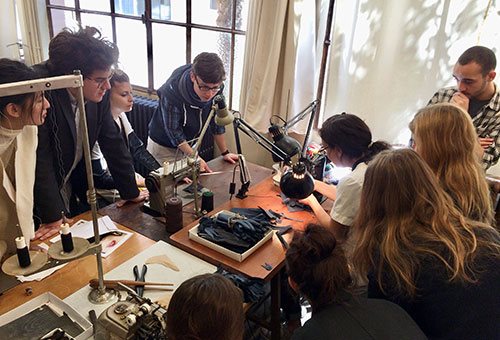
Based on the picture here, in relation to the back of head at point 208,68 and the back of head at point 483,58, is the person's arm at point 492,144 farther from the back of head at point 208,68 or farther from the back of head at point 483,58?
the back of head at point 208,68

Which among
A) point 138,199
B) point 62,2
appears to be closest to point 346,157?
point 138,199

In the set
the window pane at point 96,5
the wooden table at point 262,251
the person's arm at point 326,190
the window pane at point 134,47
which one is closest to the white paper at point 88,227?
the wooden table at point 262,251

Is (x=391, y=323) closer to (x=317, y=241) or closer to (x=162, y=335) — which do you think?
(x=317, y=241)

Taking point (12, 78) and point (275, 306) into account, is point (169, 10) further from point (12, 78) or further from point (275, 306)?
point (275, 306)

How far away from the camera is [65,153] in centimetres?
181

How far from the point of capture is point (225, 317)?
3.07 feet

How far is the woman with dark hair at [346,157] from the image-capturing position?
1722 mm

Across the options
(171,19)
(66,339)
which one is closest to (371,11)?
(171,19)

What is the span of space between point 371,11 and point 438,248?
178 cm

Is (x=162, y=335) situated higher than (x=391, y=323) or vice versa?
(x=391, y=323)

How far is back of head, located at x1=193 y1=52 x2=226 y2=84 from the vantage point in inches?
88.1

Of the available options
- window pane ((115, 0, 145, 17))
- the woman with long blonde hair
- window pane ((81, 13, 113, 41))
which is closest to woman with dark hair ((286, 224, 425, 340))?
the woman with long blonde hair

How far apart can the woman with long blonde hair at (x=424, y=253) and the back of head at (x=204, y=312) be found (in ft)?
1.78

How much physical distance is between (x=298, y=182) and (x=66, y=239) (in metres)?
0.89
